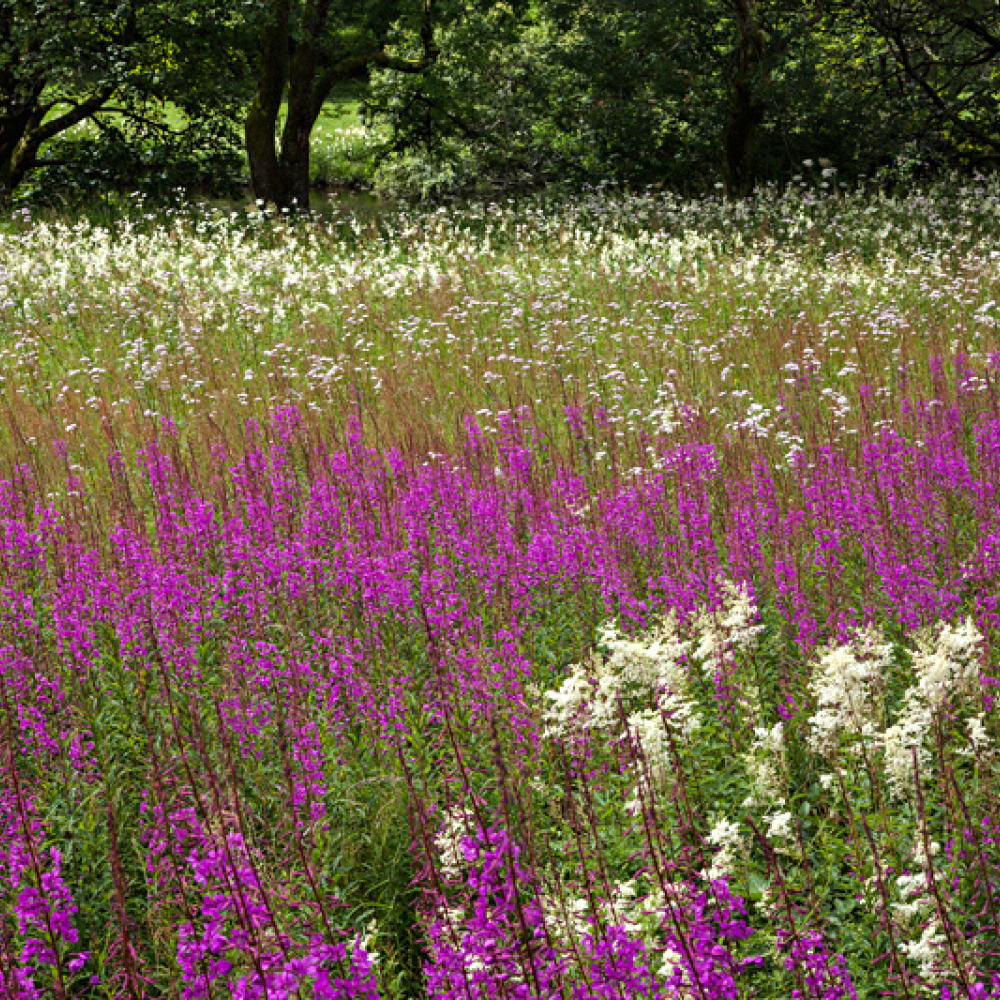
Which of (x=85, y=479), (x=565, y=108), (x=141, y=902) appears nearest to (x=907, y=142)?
(x=565, y=108)

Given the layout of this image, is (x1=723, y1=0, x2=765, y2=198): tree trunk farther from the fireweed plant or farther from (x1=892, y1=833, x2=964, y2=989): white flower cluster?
(x1=892, y1=833, x2=964, y2=989): white flower cluster

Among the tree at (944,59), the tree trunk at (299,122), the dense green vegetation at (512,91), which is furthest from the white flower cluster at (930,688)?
the tree trunk at (299,122)

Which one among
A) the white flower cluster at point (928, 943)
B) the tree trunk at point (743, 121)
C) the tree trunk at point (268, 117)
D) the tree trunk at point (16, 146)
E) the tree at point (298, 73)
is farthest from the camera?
the tree trunk at point (16, 146)

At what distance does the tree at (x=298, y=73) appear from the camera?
19.6m

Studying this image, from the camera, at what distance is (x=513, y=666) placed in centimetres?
419

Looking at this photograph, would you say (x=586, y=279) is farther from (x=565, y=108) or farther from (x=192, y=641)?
(x=565, y=108)

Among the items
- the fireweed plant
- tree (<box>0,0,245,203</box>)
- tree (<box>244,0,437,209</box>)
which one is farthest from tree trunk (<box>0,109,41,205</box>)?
the fireweed plant

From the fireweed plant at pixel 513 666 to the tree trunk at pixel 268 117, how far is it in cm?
1037

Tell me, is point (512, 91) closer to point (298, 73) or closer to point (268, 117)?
point (298, 73)

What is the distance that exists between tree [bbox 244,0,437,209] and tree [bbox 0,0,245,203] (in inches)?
39.9

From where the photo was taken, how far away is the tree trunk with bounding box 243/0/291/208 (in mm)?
19766

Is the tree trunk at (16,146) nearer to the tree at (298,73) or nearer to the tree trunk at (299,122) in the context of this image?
the tree at (298,73)

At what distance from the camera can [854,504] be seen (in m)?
5.36

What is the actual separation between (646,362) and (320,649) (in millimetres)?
5446
